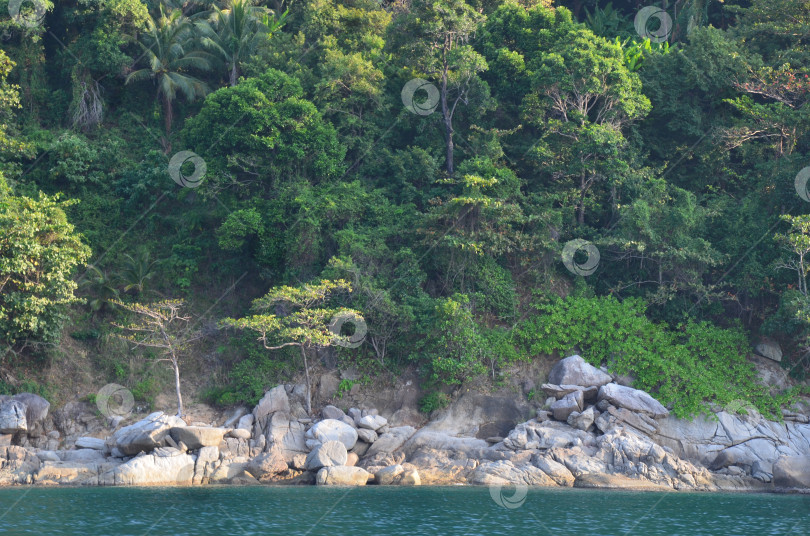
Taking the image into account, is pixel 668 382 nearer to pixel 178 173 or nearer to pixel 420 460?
pixel 420 460

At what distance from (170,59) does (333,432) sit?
745 inches

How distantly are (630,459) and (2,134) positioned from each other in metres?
24.1

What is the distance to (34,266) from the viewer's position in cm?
2550

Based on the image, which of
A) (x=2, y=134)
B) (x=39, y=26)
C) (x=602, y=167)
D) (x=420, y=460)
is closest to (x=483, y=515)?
(x=420, y=460)

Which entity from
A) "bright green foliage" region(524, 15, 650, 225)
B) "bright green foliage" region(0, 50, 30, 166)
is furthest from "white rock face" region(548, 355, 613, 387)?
"bright green foliage" region(0, 50, 30, 166)

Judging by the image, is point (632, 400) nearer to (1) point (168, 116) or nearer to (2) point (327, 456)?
(2) point (327, 456)

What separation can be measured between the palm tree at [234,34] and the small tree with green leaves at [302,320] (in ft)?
40.2

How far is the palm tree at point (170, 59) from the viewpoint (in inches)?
1372

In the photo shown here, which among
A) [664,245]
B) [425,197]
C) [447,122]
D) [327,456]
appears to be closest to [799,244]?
[664,245]

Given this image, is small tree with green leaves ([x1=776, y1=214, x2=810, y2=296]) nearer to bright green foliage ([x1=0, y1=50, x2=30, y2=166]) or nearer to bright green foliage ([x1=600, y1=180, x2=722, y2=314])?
bright green foliage ([x1=600, y1=180, x2=722, y2=314])

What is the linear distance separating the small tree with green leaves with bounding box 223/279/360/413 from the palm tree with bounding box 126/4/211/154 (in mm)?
11658

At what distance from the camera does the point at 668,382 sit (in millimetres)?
25609

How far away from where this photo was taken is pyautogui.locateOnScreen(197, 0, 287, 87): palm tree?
3547cm

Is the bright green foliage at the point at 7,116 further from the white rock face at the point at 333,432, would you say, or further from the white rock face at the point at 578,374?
the white rock face at the point at 578,374
